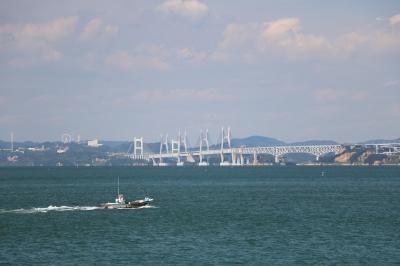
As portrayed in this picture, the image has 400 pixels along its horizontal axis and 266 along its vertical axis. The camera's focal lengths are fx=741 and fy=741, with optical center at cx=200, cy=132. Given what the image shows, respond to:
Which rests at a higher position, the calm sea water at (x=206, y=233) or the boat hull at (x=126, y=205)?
the boat hull at (x=126, y=205)

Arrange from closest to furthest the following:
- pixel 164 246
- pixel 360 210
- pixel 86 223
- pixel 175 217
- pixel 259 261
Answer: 1. pixel 259 261
2. pixel 164 246
3. pixel 86 223
4. pixel 175 217
5. pixel 360 210

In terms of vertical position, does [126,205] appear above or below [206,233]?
above

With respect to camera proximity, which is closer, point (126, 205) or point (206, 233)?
point (206, 233)

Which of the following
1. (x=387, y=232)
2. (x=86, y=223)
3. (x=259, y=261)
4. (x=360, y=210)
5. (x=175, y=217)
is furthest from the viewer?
(x=360, y=210)

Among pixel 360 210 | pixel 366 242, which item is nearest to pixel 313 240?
pixel 366 242

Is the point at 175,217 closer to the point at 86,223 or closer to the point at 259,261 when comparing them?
the point at 86,223

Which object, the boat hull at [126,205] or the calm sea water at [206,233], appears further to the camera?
the boat hull at [126,205]

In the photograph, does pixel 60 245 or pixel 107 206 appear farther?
pixel 107 206

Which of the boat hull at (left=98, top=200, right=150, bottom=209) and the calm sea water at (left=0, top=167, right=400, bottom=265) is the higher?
the boat hull at (left=98, top=200, right=150, bottom=209)

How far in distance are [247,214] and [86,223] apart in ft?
48.8

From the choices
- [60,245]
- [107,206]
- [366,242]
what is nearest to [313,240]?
[366,242]

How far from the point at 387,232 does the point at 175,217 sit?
59.9 feet

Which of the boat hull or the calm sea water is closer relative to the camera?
the calm sea water

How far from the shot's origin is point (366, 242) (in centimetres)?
4500
